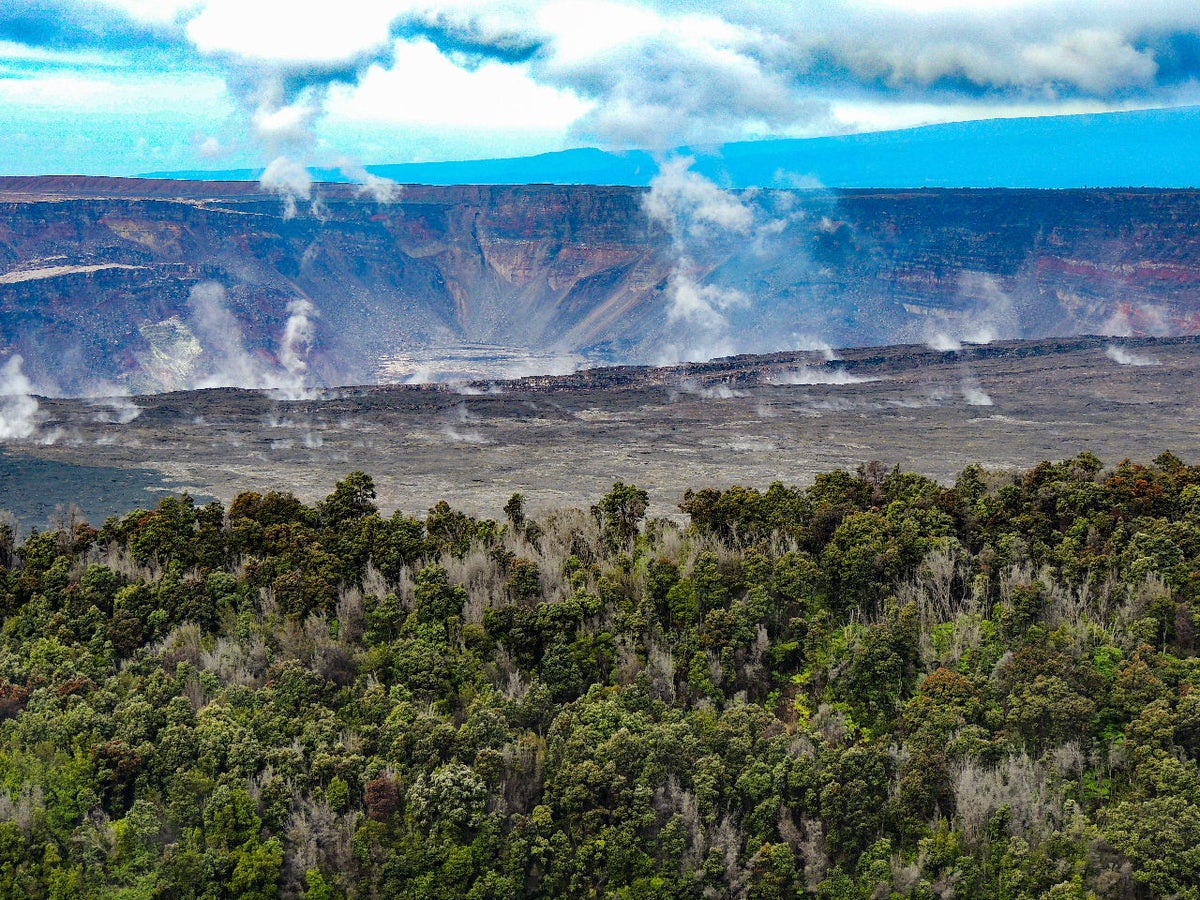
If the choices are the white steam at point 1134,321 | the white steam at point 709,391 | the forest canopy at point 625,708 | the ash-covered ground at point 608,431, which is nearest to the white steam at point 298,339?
the ash-covered ground at point 608,431

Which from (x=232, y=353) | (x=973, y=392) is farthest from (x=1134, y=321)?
Result: (x=232, y=353)

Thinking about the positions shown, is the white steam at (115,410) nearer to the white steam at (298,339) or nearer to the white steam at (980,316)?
the white steam at (298,339)

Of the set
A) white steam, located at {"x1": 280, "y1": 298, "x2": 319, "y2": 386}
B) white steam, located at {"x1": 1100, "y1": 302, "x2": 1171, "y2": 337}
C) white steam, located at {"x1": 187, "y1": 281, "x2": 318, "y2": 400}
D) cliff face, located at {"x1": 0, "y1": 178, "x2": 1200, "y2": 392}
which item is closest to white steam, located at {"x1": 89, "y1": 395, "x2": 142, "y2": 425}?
white steam, located at {"x1": 187, "y1": 281, "x2": 318, "y2": 400}

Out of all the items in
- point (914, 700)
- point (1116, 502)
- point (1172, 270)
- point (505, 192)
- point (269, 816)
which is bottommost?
Result: point (269, 816)

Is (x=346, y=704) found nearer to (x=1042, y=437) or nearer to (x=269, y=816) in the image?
(x=269, y=816)

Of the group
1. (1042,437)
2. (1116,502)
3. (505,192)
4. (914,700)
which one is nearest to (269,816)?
(914,700)

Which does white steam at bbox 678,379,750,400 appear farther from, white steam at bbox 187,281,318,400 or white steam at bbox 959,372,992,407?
white steam at bbox 187,281,318,400
